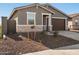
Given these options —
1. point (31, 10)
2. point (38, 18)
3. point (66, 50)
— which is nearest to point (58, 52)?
point (66, 50)

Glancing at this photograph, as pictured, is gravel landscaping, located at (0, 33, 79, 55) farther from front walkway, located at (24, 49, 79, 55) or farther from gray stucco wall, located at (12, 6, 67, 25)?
gray stucco wall, located at (12, 6, 67, 25)

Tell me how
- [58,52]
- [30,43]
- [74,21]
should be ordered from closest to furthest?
[58,52]
[30,43]
[74,21]

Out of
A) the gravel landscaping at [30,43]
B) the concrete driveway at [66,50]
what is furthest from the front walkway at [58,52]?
the gravel landscaping at [30,43]

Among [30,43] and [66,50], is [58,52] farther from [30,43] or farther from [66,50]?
[30,43]

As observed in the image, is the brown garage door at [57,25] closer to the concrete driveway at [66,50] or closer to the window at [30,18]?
the concrete driveway at [66,50]

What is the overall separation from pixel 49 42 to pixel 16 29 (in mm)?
954

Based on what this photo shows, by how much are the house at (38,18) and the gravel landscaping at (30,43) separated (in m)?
0.22

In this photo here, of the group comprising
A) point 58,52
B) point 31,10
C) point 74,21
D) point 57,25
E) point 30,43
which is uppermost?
point 31,10

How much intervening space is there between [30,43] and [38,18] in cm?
70

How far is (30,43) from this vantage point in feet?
27.4

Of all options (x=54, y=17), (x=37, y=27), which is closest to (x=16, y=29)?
(x=37, y=27)

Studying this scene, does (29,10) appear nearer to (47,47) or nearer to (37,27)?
(37,27)

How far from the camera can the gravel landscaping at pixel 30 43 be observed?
27.1 feet

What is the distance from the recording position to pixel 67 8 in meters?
8.37
